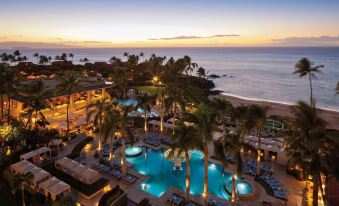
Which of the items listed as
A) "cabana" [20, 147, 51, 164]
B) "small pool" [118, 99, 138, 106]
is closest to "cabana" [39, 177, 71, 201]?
"cabana" [20, 147, 51, 164]

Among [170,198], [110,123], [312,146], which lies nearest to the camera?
[312,146]

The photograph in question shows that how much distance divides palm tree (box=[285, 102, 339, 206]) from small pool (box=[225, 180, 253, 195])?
5.53m

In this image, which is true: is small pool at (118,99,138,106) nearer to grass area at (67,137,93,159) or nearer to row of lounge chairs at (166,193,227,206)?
grass area at (67,137,93,159)

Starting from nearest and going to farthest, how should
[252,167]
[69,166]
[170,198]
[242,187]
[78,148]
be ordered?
[170,198] → [242,187] → [69,166] → [252,167] → [78,148]

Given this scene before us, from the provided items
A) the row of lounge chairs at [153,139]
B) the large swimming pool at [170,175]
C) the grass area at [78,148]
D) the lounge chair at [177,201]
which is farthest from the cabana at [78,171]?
the row of lounge chairs at [153,139]

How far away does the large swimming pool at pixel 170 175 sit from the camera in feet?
68.2

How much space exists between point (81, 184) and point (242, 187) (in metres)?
14.1

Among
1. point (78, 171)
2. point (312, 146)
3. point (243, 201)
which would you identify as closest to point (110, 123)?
point (78, 171)

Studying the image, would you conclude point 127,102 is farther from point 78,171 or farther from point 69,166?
point 78,171

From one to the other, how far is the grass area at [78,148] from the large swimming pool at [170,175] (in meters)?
5.87

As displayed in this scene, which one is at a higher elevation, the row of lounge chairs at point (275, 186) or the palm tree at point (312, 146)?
the palm tree at point (312, 146)

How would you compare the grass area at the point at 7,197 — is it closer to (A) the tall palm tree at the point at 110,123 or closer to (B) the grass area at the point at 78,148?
(B) the grass area at the point at 78,148

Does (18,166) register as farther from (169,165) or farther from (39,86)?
(169,165)

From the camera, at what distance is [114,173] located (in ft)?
72.5
